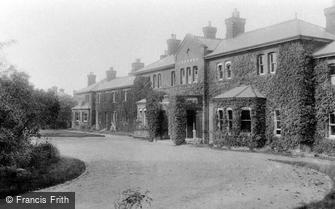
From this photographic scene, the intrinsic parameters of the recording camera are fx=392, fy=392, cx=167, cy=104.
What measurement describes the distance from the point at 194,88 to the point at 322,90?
13.2 metres

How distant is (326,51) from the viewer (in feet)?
78.3

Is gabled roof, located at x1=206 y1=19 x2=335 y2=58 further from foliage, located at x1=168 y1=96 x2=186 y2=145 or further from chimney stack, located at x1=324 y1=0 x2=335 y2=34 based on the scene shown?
foliage, located at x1=168 y1=96 x2=186 y2=145

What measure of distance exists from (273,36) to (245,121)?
6414 mm

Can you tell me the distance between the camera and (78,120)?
65.9m

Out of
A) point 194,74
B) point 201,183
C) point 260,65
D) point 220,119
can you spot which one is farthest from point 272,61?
point 201,183

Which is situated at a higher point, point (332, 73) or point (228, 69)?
point (228, 69)

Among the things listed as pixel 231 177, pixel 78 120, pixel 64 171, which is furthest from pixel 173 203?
pixel 78 120

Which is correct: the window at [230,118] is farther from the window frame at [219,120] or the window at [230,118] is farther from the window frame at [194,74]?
the window frame at [194,74]

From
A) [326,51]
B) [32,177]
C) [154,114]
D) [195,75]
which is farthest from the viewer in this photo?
[154,114]

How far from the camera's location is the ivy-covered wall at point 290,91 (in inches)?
963

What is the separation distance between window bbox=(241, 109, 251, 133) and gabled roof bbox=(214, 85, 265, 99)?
3.70ft

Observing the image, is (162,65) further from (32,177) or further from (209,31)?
(32,177)

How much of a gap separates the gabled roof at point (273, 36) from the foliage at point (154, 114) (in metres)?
6.93

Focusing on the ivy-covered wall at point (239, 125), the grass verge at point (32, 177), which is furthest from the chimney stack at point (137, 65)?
the grass verge at point (32, 177)
